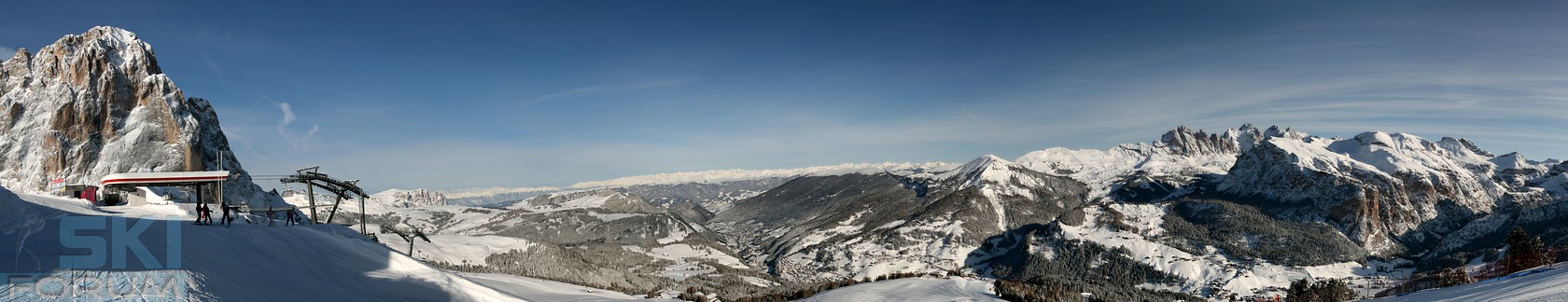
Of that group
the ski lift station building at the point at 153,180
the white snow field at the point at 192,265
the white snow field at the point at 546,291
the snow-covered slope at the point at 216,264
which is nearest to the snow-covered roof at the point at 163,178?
the ski lift station building at the point at 153,180

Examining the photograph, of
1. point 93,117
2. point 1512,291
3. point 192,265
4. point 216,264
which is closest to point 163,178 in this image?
point 216,264

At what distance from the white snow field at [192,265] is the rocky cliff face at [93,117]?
100442 millimetres

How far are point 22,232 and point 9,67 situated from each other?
15782 centimetres

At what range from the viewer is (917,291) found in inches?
1510

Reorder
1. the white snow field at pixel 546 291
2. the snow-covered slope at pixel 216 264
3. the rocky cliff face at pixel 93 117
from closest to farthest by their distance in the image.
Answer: the snow-covered slope at pixel 216 264, the white snow field at pixel 546 291, the rocky cliff face at pixel 93 117

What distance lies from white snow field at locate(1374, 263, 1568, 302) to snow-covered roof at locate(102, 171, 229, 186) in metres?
78.7

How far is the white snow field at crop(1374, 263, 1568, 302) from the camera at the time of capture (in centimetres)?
1727

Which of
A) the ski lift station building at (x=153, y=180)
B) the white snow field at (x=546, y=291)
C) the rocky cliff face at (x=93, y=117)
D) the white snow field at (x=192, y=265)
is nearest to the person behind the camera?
the white snow field at (x=192, y=265)

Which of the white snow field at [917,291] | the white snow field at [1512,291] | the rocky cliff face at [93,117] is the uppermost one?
the rocky cliff face at [93,117]

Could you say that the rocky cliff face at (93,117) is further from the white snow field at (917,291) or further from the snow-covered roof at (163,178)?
the white snow field at (917,291)

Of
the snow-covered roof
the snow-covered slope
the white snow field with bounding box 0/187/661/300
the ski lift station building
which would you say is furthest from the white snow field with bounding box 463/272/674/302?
the snow-covered roof

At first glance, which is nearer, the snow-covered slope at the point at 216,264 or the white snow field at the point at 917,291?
the snow-covered slope at the point at 216,264

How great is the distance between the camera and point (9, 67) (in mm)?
118062

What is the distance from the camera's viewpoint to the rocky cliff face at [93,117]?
10794 cm
